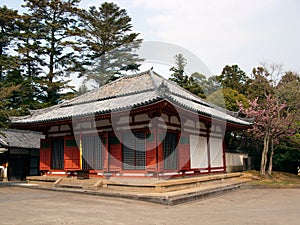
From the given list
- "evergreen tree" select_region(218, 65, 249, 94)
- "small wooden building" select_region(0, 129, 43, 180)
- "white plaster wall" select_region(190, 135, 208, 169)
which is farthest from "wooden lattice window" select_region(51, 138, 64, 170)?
"evergreen tree" select_region(218, 65, 249, 94)

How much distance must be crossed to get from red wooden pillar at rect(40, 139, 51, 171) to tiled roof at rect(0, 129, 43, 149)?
4845mm

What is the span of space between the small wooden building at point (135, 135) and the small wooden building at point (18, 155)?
5338 millimetres

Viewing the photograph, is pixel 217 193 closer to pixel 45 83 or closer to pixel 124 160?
pixel 124 160

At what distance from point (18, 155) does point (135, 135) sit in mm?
13537

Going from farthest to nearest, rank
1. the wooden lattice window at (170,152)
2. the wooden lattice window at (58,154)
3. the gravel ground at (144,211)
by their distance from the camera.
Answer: the wooden lattice window at (58,154) < the wooden lattice window at (170,152) < the gravel ground at (144,211)

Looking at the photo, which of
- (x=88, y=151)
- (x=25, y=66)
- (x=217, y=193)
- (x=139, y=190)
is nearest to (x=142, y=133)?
(x=139, y=190)

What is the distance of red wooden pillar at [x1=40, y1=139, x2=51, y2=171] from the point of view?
1722cm

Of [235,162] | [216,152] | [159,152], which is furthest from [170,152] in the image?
[235,162]

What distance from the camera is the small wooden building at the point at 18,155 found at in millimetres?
22156

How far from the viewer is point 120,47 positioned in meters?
35.3

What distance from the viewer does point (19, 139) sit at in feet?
79.4

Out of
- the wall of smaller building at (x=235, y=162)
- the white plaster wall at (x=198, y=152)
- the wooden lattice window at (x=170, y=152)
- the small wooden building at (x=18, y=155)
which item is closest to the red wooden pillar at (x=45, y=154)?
the small wooden building at (x=18, y=155)

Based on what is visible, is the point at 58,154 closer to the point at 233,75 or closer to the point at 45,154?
the point at 45,154

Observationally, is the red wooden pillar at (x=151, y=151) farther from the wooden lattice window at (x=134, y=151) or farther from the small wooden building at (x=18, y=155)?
the small wooden building at (x=18, y=155)
